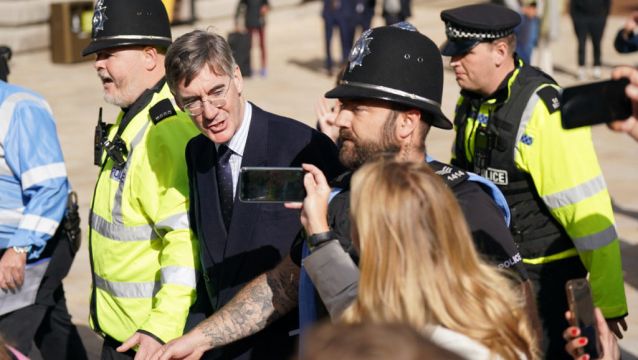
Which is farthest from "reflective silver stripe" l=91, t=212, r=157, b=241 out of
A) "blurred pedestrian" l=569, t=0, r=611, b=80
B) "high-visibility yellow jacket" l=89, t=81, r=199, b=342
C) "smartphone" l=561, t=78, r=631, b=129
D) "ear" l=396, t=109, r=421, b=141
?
"blurred pedestrian" l=569, t=0, r=611, b=80

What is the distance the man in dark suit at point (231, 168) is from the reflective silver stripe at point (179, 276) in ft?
0.39

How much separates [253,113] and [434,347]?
96.5 inches

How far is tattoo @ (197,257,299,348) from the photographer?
396cm

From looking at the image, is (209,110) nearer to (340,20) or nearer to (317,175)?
(317,175)

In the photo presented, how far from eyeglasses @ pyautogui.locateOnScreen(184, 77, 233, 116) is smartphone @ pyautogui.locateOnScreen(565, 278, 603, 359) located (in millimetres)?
1501

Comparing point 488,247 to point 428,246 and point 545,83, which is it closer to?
point 428,246

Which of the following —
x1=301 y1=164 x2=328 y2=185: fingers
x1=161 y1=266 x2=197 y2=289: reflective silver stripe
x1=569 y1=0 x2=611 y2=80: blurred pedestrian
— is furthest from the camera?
x1=569 y1=0 x2=611 y2=80: blurred pedestrian

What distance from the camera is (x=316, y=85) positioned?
16844 millimetres

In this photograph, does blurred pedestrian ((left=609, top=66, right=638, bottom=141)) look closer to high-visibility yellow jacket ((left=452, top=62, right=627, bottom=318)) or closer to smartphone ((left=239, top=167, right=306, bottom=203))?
smartphone ((left=239, top=167, right=306, bottom=203))

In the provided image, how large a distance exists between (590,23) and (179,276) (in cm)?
1294

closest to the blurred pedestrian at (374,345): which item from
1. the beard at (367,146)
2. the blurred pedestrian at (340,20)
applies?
the beard at (367,146)

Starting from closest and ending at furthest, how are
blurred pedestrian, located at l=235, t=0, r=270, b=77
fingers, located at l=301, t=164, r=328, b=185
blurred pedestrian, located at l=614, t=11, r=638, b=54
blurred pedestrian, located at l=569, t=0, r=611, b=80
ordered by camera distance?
fingers, located at l=301, t=164, r=328, b=185 → blurred pedestrian, located at l=614, t=11, r=638, b=54 → blurred pedestrian, located at l=569, t=0, r=611, b=80 → blurred pedestrian, located at l=235, t=0, r=270, b=77

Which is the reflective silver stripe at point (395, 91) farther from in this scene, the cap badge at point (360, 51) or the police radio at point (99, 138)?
the police radio at point (99, 138)

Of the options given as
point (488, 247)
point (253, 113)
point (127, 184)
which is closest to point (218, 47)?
point (253, 113)
